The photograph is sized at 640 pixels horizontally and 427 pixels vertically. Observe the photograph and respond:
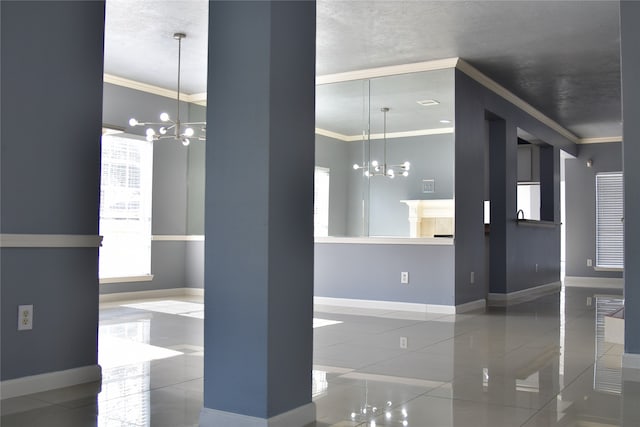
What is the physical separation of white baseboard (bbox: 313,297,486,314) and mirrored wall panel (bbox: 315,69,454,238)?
0.78 m

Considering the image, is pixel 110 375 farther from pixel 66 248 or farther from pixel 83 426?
pixel 83 426

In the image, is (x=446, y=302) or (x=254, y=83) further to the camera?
(x=446, y=302)

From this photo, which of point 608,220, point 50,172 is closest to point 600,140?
point 608,220

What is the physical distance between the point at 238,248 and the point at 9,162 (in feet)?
4.79

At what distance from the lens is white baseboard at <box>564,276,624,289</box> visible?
11.6 m

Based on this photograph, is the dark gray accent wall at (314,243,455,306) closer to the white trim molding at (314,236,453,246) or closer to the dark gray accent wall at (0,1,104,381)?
the white trim molding at (314,236,453,246)

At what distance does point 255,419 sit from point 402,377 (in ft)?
4.46

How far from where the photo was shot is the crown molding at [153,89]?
7.73 m

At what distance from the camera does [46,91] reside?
345cm

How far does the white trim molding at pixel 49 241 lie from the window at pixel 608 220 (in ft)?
35.8

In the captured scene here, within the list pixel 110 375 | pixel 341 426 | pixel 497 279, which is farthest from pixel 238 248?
pixel 497 279

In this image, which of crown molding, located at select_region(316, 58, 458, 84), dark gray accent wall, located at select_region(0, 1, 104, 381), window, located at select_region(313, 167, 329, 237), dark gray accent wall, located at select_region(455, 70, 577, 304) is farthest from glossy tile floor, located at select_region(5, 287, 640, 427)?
crown molding, located at select_region(316, 58, 458, 84)

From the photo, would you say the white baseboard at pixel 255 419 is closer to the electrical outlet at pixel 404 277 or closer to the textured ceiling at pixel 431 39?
the textured ceiling at pixel 431 39

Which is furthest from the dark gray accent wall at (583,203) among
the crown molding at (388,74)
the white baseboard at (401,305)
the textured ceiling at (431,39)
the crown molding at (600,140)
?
the white baseboard at (401,305)
